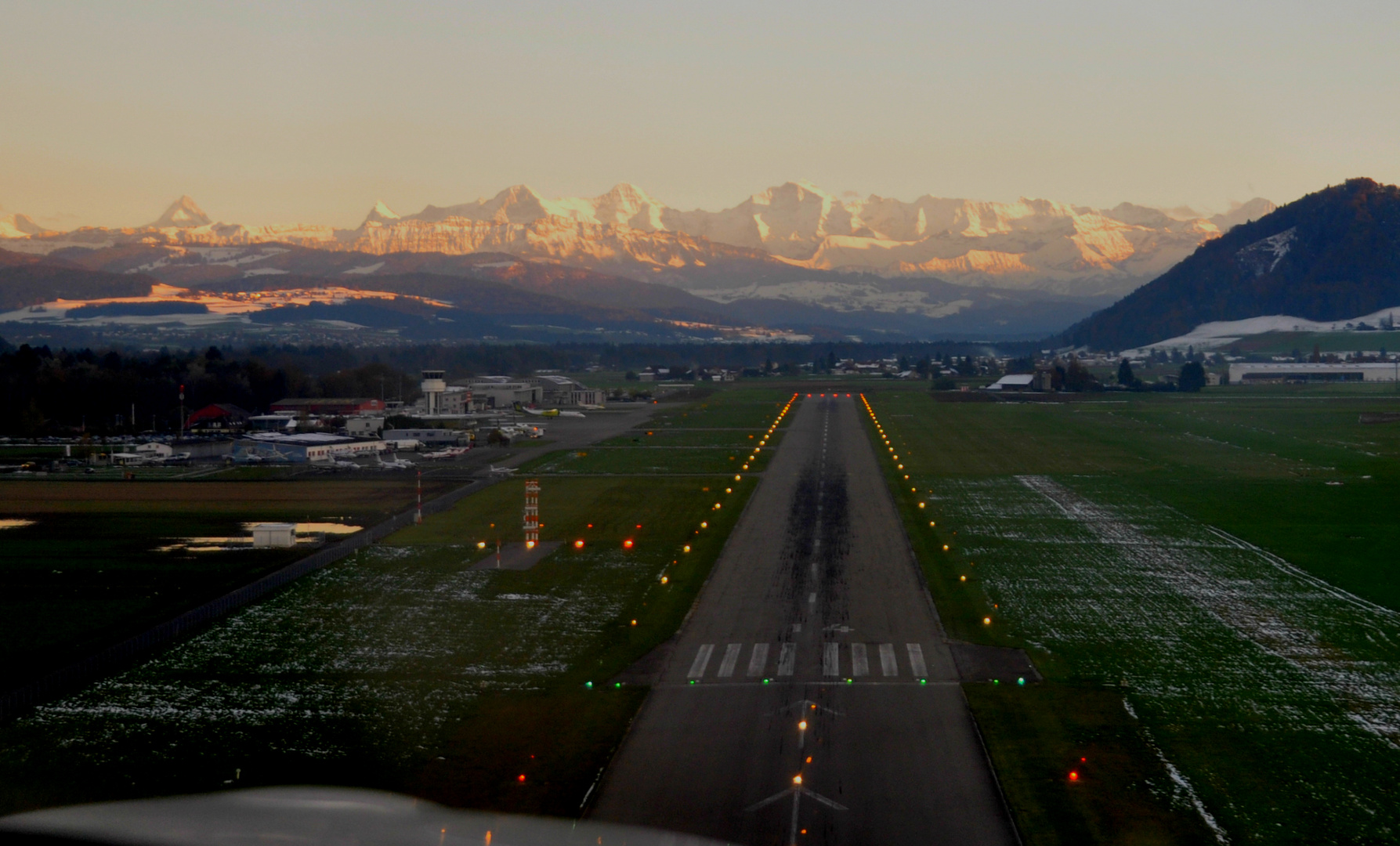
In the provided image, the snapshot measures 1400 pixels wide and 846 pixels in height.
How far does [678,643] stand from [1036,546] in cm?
1977

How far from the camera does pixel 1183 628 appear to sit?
33.2m

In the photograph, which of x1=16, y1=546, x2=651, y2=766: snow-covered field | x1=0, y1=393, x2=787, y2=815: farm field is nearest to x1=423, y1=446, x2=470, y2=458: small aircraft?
x1=0, y1=393, x2=787, y2=815: farm field

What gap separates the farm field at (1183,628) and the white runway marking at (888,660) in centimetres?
229

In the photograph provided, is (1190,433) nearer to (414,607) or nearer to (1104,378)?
(414,607)

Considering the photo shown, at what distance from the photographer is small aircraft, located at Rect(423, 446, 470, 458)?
7919cm

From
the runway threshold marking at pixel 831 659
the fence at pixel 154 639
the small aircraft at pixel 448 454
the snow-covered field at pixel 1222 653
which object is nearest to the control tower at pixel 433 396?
the small aircraft at pixel 448 454

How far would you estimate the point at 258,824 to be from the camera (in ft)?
67.0

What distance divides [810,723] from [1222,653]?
1268 cm

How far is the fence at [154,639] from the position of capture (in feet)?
89.2

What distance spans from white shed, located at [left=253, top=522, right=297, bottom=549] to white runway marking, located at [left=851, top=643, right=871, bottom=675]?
25.1 m

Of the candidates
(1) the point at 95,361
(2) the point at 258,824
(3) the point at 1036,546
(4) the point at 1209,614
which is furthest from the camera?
(1) the point at 95,361

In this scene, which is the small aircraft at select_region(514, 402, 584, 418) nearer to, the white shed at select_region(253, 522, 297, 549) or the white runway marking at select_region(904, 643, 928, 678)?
the white shed at select_region(253, 522, 297, 549)

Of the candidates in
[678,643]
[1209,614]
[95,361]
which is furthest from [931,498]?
[95,361]

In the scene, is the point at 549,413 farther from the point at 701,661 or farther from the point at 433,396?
the point at 701,661
